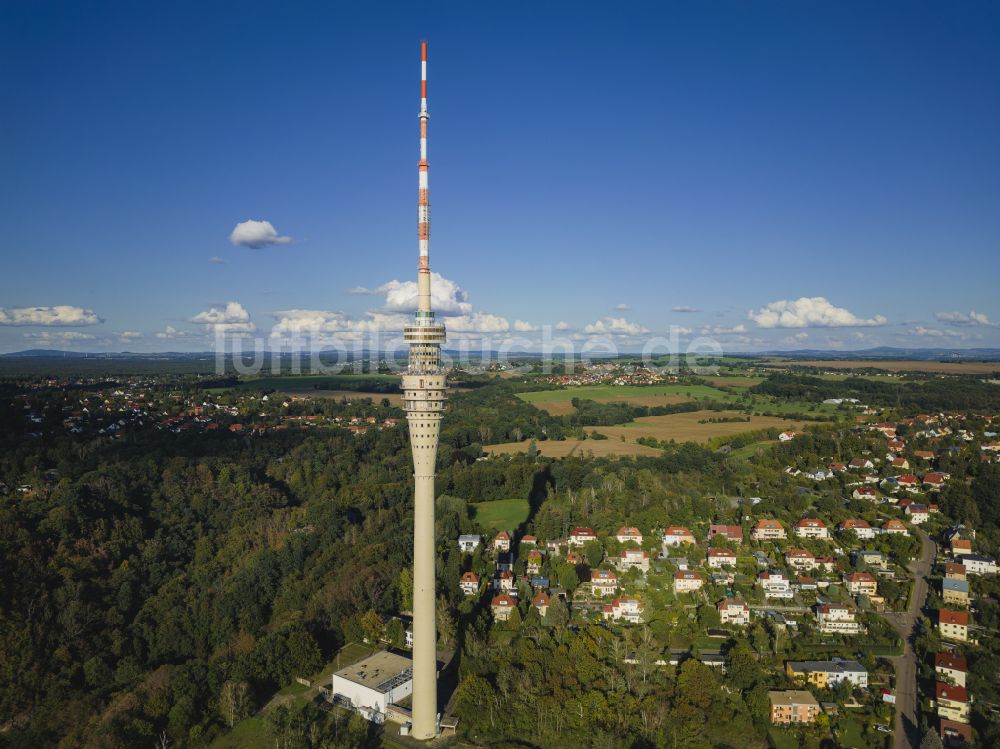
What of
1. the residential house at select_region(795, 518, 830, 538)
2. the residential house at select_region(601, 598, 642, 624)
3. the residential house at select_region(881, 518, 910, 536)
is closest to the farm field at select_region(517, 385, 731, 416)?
the residential house at select_region(795, 518, 830, 538)

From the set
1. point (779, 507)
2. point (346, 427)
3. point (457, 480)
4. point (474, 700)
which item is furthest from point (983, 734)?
point (346, 427)

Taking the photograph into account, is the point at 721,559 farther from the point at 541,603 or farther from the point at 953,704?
the point at 953,704

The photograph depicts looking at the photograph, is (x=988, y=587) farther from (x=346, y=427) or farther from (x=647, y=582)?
(x=346, y=427)

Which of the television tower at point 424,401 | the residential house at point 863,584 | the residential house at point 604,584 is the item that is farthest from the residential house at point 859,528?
the television tower at point 424,401

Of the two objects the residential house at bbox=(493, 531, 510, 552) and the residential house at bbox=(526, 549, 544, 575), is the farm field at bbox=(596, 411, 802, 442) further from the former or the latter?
the residential house at bbox=(526, 549, 544, 575)

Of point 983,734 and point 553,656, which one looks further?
point 553,656

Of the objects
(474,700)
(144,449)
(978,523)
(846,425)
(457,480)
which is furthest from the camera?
(846,425)
